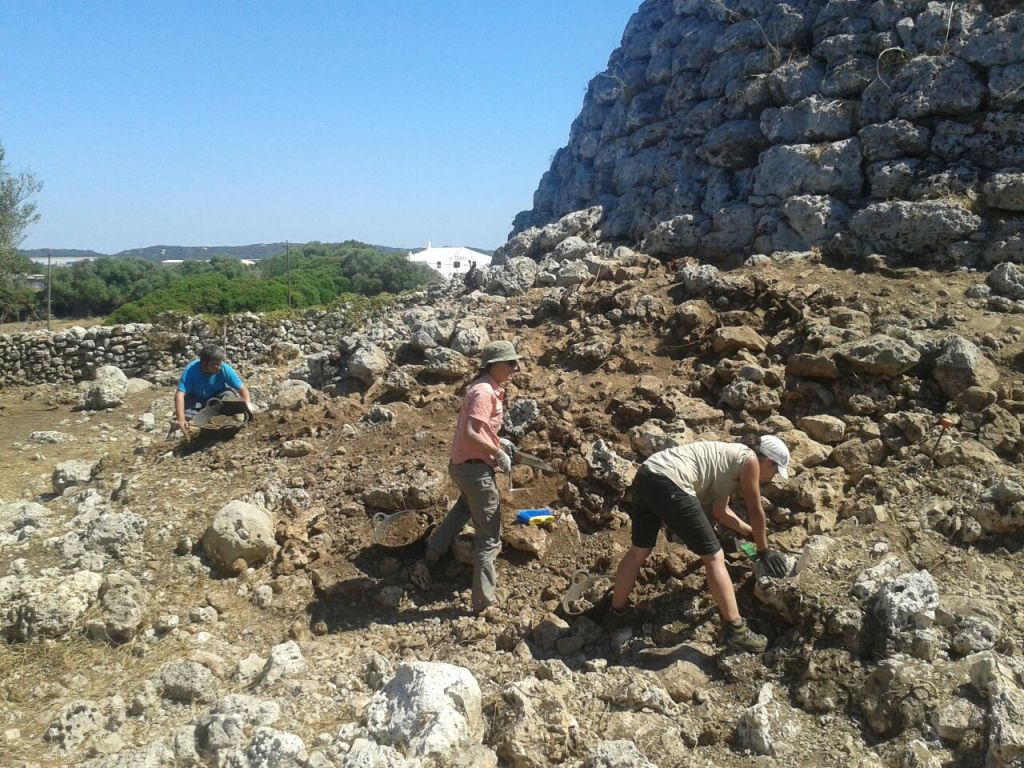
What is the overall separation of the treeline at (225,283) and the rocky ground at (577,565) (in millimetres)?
11210

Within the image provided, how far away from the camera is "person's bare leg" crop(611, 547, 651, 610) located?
14.3ft

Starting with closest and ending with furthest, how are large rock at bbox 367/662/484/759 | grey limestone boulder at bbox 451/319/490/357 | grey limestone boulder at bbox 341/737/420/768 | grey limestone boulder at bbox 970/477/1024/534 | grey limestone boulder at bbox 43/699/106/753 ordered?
grey limestone boulder at bbox 341/737/420/768 < large rock at bbox 367/662/484/759 < grey limestone boulder at bbox 43/699/106/753 < grey limestone boulder at bbox 970/477/1024/534 < grey limestone boulder at bbox 451/319/490/357

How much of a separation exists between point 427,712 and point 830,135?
8165mm

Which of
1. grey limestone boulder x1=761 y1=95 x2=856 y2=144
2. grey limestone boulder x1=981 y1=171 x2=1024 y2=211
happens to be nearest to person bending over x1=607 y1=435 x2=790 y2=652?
grey limestone boulder x1=981 y1=171 x2=1024 y2=211

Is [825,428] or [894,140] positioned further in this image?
[894,140]

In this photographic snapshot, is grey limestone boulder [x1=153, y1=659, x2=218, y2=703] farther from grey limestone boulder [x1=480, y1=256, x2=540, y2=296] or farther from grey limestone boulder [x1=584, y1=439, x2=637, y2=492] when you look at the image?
grey limestone boulder [x1=480, y1=256, x2=540, y2=296]

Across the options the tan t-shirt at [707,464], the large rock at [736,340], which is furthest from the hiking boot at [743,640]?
the large rock at [736,340]

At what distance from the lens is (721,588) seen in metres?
4.07

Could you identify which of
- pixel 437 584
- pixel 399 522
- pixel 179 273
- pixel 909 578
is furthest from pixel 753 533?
pixel 179 273

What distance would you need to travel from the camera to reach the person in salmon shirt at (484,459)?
4590 mm

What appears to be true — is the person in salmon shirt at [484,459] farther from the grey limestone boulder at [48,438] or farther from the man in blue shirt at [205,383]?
the grey limestone boulder at [48,438]

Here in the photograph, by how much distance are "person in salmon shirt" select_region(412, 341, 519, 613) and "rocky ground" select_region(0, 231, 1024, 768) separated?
0.28 metres

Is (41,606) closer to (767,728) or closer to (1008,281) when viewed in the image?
(767,728)

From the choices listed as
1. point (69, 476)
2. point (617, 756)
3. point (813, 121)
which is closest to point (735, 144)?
point (813, 121)
